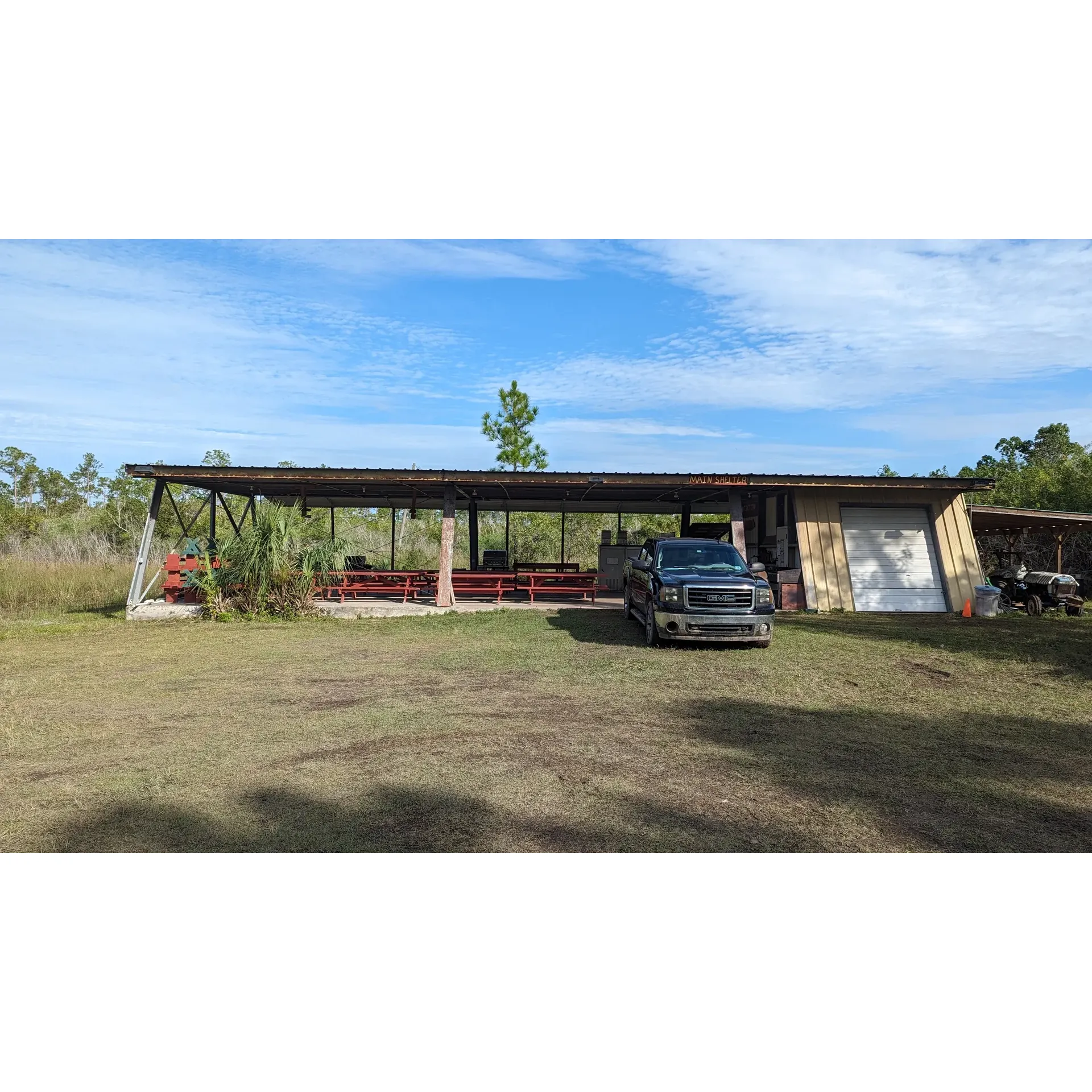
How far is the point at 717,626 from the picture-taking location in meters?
11.9

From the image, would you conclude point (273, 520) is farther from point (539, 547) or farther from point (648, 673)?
point (539, 547)

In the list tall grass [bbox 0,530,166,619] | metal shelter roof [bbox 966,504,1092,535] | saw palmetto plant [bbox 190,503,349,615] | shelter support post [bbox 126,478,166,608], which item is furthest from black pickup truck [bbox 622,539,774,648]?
tall grass [bbox 0,530,166,619]

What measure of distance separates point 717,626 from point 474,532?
13.8m

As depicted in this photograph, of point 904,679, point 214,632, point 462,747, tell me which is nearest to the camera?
point 462,747

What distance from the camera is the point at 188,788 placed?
5297 mm

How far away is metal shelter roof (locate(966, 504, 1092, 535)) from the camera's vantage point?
1931cm

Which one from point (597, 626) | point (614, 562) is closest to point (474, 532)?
point (614, 562)

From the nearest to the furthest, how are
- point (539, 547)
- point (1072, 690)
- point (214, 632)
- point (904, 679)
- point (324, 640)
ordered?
1. point (1072, 690)
2. point (904, 679)
3. point (324, 640)
4. point (214, 632)
5. point (539, 547)

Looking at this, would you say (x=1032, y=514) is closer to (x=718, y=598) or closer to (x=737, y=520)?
(x=737, y=520)

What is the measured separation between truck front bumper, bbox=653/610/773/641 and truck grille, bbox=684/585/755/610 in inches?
4.7

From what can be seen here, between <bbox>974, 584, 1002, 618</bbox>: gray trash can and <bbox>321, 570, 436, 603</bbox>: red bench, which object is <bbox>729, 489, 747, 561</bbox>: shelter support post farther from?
<bbox>321, 570, 436, 603</bbox>: red bench

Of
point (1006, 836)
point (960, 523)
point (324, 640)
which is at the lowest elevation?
point (1006, 836)

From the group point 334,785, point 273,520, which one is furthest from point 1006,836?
point 273,520

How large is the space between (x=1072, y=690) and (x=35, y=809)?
10488 millimetres
